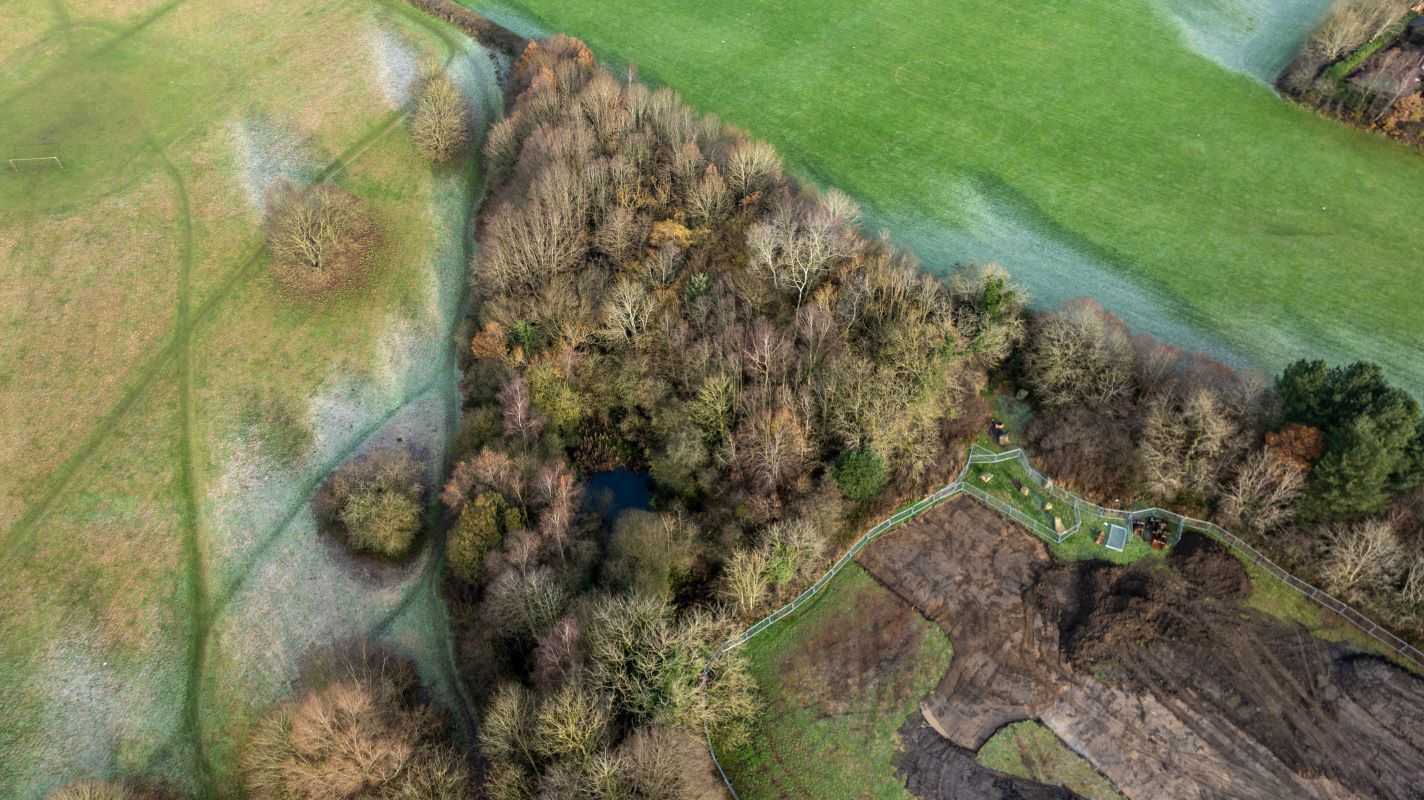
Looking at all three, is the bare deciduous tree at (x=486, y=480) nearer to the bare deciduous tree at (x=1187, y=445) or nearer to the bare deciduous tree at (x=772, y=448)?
the bare deciduous tree at (x=772, y=448)

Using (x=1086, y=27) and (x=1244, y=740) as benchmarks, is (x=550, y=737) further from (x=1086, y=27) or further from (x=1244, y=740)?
(x=1086, y=27)

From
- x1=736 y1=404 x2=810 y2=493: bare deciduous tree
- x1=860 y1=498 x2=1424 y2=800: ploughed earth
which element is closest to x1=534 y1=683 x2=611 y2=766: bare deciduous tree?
x1=860 y1=498 x2=1424 y2=800: ploughed earth

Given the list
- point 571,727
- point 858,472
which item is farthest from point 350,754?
point 858,472

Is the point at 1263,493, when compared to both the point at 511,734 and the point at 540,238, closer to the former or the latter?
the point at 511,734

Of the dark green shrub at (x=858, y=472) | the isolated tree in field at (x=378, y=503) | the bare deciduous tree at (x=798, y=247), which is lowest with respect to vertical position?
the isolated tree in field at (x=378, y=503)

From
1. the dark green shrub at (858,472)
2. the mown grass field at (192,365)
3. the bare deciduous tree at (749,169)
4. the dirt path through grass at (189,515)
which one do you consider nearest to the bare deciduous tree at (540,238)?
the mown grass field at (192,365)

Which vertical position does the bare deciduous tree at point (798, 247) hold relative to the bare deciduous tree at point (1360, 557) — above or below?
above

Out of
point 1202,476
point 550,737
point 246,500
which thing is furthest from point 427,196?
point 1202,476
